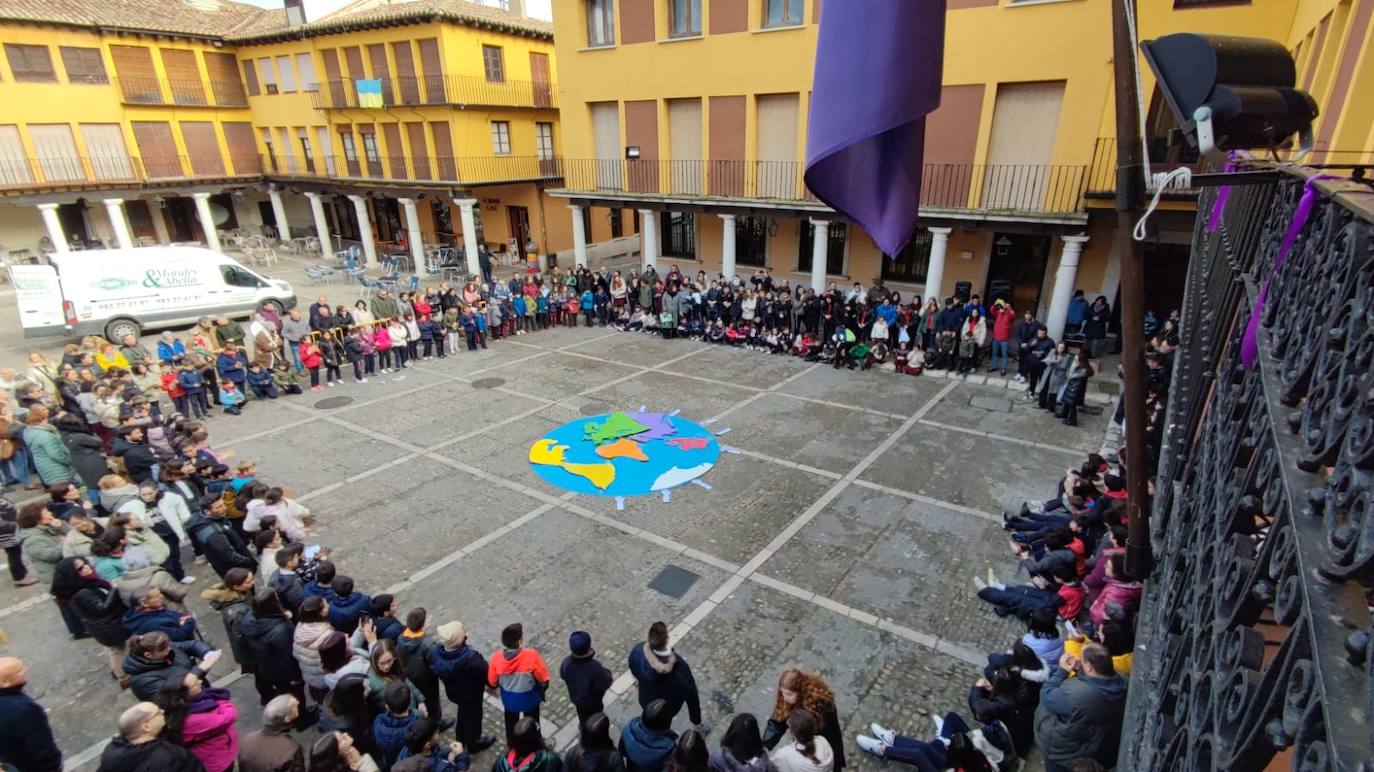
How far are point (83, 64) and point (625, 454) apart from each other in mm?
34311

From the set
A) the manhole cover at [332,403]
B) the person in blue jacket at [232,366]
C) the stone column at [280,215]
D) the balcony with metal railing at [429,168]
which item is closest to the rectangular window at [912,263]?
the manhole cover at [332,403]

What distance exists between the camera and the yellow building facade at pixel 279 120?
27344 mm

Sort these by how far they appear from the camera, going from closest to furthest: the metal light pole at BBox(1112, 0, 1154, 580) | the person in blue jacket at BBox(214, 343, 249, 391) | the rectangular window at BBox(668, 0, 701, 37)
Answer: the metal light pole at BBox(1112, 0, 1154, 580) → the person in blue jacket at BBox(214, 343, 249, 391) → the rectangular window at BBox(668, 0, 701, 37)

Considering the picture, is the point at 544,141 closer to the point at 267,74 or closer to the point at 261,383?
the point at 267,74

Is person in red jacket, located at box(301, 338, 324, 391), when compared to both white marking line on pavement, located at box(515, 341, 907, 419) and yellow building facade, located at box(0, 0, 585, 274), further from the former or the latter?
yellow building facade, located at box(0, 0, 585, 274)

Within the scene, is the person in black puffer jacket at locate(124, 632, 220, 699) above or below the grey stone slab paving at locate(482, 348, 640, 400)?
above

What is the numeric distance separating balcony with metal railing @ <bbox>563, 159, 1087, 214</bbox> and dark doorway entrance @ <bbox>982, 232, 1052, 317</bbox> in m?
2.02

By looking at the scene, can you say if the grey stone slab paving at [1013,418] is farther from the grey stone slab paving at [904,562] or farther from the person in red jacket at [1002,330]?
the grey stone slab paving at [904,562]

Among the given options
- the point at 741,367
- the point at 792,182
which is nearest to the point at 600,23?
the point at 792,182

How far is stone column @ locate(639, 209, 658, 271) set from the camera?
75.9ft

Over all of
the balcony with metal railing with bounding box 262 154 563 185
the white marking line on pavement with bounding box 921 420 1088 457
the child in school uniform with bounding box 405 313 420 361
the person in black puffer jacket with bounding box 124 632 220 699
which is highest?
the balcony with metal railing with bounding box 262 154 563 185

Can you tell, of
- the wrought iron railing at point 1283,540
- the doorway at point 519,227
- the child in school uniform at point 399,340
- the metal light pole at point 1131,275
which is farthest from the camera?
the doorway at point 519,227

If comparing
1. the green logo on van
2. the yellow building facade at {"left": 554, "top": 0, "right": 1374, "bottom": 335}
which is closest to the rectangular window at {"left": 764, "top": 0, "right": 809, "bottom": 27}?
the yellow building facade at {"left": 554, "top": 0, "right": 1374, "bottom": 335}

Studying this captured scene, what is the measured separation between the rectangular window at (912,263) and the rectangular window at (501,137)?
18273 mm
